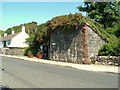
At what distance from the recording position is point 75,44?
32.8 meters

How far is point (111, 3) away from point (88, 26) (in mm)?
10036

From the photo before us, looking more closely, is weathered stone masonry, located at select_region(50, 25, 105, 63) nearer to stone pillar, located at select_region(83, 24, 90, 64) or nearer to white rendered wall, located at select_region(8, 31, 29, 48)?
stone pillar, located at select_region(83, 24, 90, 64)

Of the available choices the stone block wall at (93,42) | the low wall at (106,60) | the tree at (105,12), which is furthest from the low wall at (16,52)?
the low wall at (106,60)

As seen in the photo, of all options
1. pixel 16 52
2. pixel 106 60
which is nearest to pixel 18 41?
pixel 16 52

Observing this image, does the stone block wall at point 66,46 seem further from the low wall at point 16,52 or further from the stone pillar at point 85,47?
the low wall at point 16,52

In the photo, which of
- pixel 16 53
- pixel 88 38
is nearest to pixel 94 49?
pixel 88 38

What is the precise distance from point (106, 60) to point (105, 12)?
12624 millimetres

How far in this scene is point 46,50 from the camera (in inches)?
1700

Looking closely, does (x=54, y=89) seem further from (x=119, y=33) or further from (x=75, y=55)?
(x=119, y=33)

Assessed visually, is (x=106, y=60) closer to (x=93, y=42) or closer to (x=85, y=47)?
(x=85, y=47)

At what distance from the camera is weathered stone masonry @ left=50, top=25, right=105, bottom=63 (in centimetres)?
3225

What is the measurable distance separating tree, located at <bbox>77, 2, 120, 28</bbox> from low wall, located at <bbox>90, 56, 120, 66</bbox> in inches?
430

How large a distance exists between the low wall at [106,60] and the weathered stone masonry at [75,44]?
121cm

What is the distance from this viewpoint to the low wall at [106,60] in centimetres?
2803
